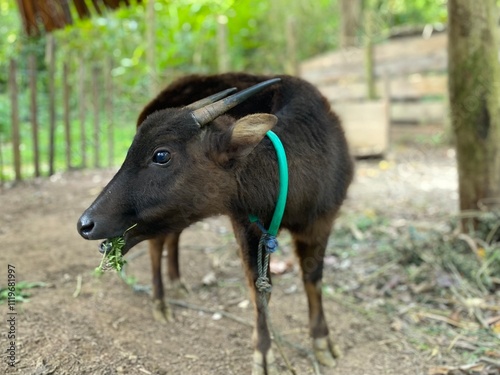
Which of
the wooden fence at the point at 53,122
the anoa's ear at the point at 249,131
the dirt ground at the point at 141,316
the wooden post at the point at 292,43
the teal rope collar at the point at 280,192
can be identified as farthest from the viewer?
the wooden post at the point at 292,43

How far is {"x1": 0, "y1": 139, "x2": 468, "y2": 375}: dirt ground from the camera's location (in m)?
3.09

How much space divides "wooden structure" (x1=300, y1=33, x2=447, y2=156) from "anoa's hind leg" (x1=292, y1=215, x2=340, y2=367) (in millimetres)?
6677

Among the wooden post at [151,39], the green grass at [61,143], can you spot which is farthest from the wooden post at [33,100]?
the wooden post at [151,39]

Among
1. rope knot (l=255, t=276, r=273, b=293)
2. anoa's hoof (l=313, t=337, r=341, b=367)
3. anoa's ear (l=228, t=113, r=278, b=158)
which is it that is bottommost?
anoa's hoof (l=313, t=337, r=341, b=367)

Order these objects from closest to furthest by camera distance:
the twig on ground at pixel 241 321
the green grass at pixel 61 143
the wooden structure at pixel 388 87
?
the twig on ground at pixel 241 321, the green grass at pixel 61 143, the wooden structure at pixel 388 87

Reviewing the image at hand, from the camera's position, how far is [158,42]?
10.5 m

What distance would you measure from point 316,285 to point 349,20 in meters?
10.6

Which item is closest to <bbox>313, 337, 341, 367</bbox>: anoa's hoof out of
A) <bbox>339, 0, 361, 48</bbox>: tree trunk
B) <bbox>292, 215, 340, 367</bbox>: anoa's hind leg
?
<bbox>292, 215, 340, 367</bbox>: anoa's hind leg

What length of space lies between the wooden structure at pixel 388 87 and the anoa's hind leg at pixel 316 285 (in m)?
6.68

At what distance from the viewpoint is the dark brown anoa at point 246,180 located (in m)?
2.65

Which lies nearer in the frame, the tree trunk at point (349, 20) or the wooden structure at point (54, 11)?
the wooden structure at point (54, 11)

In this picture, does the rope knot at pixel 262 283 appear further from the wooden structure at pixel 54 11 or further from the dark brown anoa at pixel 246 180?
the wooden structure at pixel 54 11

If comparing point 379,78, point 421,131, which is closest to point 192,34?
point 379,78

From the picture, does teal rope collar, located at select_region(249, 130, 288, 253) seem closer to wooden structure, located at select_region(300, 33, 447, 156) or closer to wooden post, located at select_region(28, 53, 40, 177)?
wooden post, located at select_region(28, 53, 40, 177)
